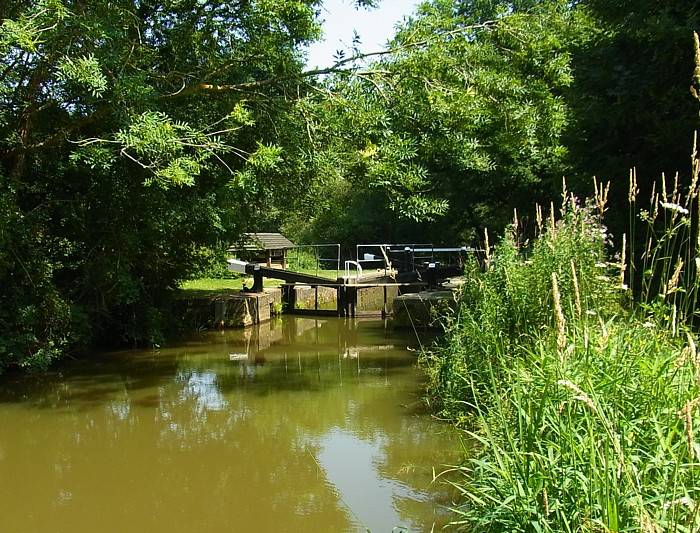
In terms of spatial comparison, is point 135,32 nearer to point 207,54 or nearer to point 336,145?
point 207,54

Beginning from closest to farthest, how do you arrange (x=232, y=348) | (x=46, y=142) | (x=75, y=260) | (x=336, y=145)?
(x=46, y=142), (x=336, y=145), (x=75, y=260), (x=232, y=348)

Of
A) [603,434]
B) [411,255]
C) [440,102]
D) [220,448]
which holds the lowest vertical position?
[220,448]

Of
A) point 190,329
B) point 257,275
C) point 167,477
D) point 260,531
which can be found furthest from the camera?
point 257,275

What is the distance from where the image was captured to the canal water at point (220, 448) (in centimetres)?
484

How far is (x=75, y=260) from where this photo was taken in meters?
10.7

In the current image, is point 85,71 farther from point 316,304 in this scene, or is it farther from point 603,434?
point 316,304

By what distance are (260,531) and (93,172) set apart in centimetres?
655

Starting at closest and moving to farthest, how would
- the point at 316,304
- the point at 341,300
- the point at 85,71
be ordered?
1. the point at 85,71
2. the point at 341,300
3. the point at 316,304

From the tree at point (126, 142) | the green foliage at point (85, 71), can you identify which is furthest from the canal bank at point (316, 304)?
the green foliage at point (85, 71)

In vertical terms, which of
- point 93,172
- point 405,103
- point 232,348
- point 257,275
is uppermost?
point 405,103

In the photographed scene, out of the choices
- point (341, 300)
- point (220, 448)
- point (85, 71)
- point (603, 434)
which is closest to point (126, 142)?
point (85, 71)

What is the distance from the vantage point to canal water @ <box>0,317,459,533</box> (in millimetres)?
4840

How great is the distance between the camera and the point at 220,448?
647 centimetres

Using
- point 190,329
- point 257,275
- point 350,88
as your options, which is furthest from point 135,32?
point 257,275
